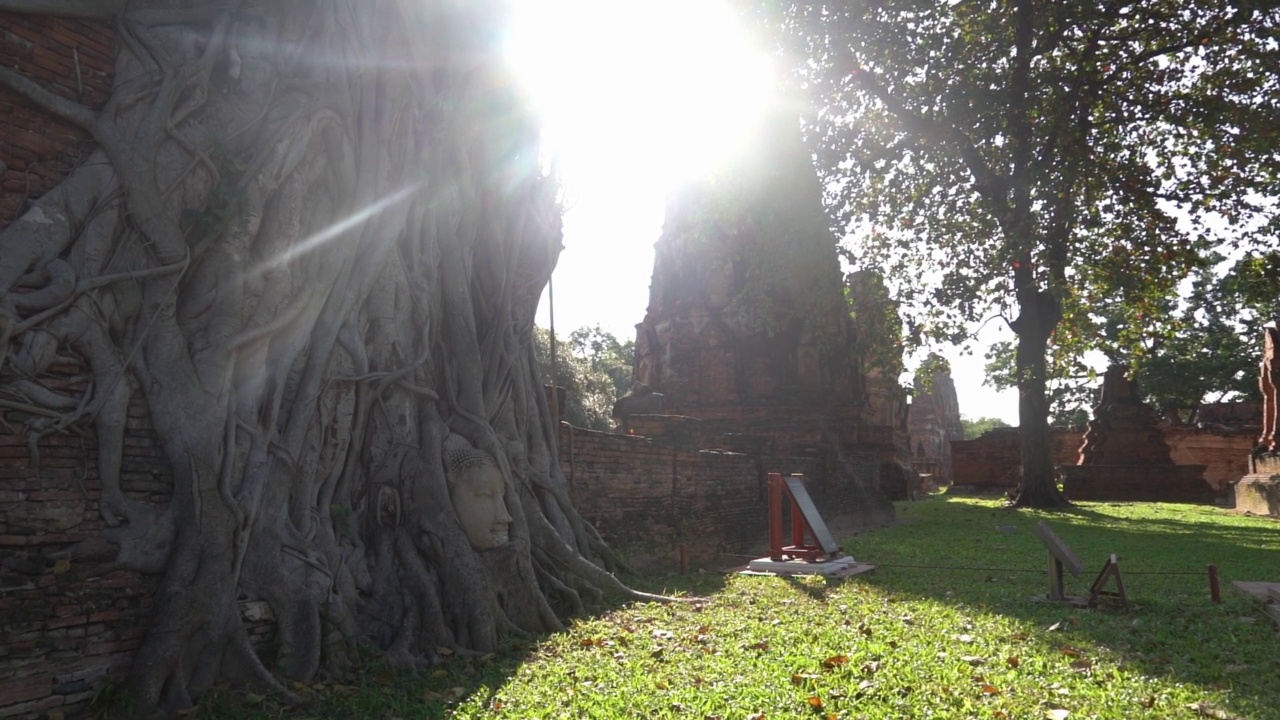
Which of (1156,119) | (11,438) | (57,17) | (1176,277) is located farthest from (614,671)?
(1176,277)

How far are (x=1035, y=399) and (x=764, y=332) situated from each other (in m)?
8.09

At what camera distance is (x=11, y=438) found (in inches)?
167

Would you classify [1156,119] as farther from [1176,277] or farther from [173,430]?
[173,430]

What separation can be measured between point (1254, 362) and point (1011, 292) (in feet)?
76.8

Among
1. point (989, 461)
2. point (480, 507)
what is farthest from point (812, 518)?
point (989, 461)

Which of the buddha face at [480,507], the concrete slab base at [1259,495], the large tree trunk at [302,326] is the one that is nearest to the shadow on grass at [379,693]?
the large tree trunk at [302,326]

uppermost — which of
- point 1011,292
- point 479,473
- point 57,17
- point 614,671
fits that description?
point 1011,292

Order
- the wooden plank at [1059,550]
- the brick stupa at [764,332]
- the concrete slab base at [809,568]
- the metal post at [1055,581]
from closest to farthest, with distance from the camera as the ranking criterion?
the wooden plank at [1059,550], the metal post at [1055,581], the concrete slab base at [809,568], the brick stupa at [764,332]

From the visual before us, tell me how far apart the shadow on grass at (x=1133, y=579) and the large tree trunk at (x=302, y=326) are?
322 cm

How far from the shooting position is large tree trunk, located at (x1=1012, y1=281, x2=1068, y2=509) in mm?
19297

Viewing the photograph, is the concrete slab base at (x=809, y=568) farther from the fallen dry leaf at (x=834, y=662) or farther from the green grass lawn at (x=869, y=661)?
the fallen dry leaf at (x=834, y=662)

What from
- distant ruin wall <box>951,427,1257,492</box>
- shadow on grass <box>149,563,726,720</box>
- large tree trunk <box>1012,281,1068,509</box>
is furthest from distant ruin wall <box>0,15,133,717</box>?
distant ruin wall <box>951,427,1257,492</box>

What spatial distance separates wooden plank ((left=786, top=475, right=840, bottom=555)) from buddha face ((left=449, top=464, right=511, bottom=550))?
4000 millimetres

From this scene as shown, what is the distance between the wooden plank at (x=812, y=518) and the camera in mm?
9346
